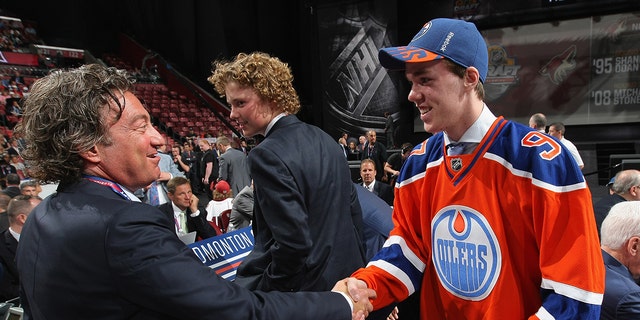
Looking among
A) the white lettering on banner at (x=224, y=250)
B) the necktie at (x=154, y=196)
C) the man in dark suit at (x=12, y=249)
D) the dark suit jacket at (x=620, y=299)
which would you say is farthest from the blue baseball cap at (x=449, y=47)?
the necktie at (x=154, y=196)

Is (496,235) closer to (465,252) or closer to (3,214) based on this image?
(465,252)

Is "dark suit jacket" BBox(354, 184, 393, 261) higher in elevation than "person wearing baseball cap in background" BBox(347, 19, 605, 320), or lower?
lower

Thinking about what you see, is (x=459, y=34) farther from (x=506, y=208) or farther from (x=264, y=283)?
(x=264, y=283)

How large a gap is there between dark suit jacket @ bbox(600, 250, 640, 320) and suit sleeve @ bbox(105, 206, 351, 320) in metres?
1.34

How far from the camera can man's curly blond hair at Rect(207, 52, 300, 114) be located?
209 cm

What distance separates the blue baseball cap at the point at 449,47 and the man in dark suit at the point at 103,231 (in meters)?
0.73

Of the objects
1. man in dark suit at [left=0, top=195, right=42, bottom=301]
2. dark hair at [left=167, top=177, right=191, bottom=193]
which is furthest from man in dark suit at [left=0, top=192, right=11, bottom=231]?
dark hair at [left=167, top=177, right=191, bottom=193]

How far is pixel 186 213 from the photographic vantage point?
403cm

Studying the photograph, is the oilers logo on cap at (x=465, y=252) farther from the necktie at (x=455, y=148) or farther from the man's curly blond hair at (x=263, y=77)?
the man's curly blond hair at (x=263, y=77)

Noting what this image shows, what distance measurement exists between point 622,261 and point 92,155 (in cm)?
206

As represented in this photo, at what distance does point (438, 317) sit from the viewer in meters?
1.49

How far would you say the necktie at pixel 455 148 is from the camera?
1.39 m

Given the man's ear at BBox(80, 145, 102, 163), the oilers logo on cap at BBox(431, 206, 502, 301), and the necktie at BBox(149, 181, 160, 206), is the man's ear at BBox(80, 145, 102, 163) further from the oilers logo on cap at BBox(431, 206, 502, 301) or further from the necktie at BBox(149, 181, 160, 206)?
the necktie at BBox(149, 181, 160, 206)

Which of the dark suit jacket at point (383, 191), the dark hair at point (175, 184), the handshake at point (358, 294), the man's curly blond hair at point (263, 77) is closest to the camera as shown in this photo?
the handshake at point (358, 294)
